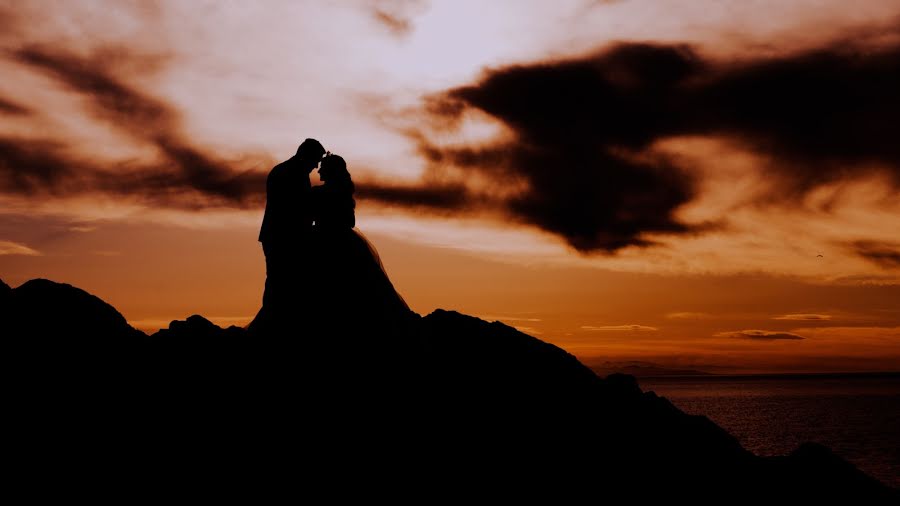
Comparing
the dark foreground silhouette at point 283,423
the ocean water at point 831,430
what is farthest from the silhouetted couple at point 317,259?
the ocean water at point 831,430

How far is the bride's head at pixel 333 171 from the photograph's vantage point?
15633 millimetres

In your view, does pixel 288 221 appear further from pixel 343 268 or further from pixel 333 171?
pixel 343 268

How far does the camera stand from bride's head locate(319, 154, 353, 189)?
15.6 meters

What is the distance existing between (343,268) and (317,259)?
549 mm

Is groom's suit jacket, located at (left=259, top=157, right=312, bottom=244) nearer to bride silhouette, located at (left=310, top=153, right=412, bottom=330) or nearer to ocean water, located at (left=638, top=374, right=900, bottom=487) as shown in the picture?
bride silhouette, located at (left=310, top=153, right=412, bottom=330)

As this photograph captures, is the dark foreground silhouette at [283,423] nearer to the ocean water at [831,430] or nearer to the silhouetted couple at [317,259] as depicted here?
the silhouetted couple at [317,259]

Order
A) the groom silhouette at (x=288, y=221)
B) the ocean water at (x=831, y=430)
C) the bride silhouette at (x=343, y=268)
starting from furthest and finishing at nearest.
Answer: the ocean water at (x=831, y=430), the groom silhouette at (x=288, y=221), the bride silhouette at (x=343, y=268)

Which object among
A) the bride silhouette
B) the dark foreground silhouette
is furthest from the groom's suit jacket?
the dark foreground silhouette

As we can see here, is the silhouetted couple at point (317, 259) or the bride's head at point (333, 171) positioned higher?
the bride's head at point (333, 171)

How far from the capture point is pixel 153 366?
766 inches

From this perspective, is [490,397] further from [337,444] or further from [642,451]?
[337,444]

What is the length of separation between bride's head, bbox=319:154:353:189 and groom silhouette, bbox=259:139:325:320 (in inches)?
8.9

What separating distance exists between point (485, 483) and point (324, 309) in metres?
7.50

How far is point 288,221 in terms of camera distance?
15.7m
